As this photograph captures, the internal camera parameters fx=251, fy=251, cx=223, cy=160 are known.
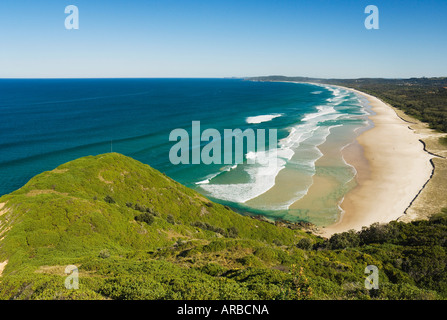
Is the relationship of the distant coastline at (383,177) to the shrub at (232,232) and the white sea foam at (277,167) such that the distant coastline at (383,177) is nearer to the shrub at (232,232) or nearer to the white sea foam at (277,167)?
the white sea foam at (277,167)

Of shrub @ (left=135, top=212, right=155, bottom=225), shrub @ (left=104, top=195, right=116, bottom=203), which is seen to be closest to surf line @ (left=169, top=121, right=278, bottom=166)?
shrub @ (left=104, top=195, right=116, bottom=203)

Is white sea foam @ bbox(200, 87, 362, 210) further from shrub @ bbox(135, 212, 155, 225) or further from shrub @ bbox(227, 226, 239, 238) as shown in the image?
shrub @ bbox(135, 212, 155, 225)

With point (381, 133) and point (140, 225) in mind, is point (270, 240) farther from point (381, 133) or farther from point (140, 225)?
point (381, 133)

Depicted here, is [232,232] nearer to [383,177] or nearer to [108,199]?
[108,199]

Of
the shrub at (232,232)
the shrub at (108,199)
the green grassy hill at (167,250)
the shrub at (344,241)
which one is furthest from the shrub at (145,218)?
the shrub at (344,241)

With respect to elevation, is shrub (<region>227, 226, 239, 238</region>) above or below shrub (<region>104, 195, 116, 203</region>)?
below

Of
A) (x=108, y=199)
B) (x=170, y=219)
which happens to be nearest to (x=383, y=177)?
(x=170, y=219)

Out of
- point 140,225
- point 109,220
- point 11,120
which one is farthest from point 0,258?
point 11,120
